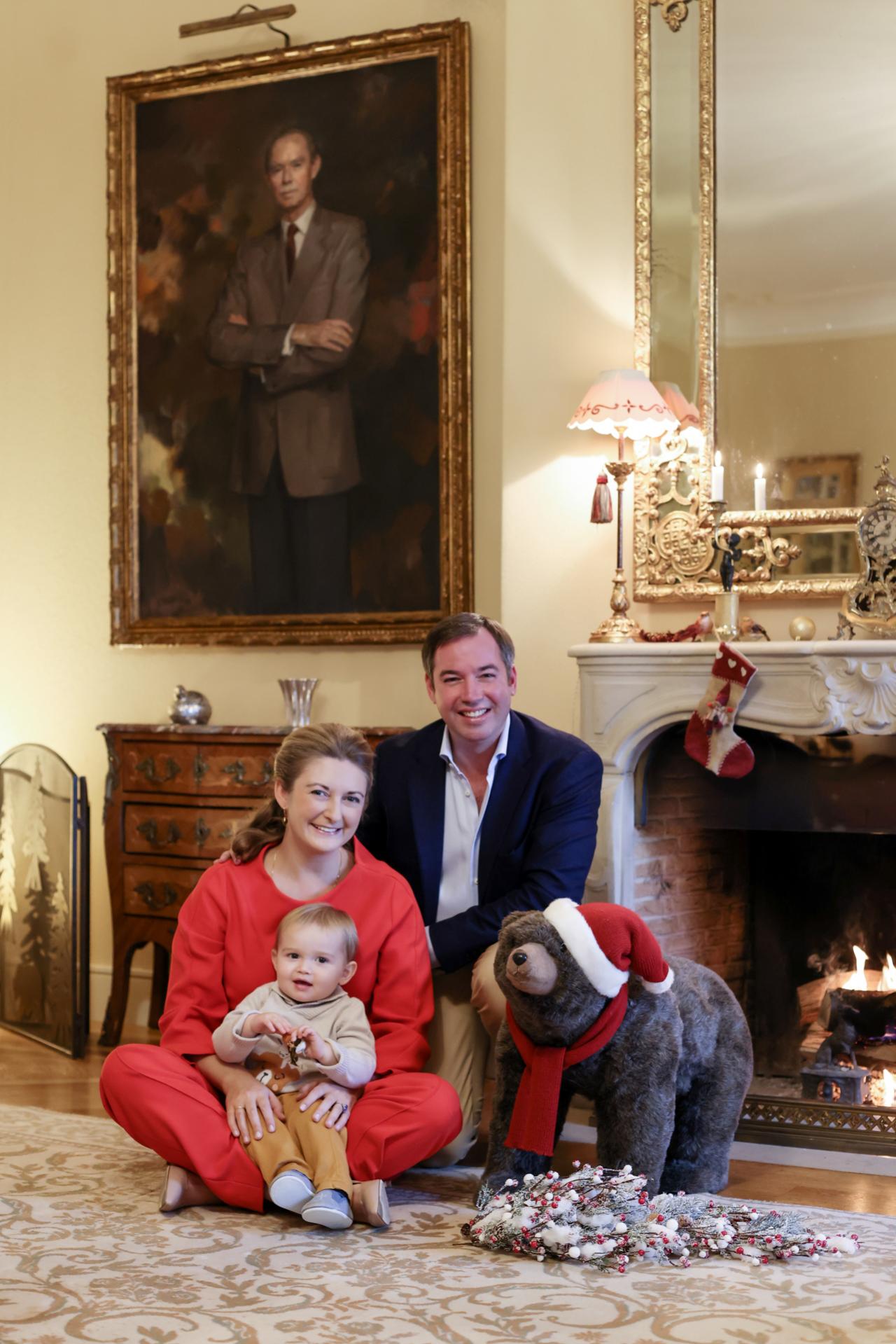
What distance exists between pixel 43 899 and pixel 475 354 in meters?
2.14

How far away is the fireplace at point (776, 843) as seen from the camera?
11.3ft

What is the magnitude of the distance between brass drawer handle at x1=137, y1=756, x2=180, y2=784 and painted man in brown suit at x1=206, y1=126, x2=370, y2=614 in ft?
2.15

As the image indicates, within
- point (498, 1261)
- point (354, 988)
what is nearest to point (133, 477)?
point (354, 988)

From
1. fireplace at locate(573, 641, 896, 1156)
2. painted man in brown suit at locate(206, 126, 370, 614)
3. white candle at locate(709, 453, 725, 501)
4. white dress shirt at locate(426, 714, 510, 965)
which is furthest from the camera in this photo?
painted man in brown suit at locate(206, 126, 370, 614)

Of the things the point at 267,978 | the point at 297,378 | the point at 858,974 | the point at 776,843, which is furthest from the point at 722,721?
the point at 297,378

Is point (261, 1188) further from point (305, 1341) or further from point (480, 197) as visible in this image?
point (480, 197)

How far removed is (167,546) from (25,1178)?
8.00 ft

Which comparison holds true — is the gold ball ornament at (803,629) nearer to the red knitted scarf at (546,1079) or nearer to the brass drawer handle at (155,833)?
the red knitted scarf at (546,1079)

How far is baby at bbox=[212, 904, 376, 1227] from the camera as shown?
107 inches

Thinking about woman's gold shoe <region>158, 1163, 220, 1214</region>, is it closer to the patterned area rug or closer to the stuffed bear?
the patterned area rug

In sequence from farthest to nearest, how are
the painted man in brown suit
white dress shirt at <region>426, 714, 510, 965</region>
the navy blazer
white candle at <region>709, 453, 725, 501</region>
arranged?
the painted man in brown suit → white candle at <region>709, 453, 725, 501</region> → white dress shirt at <region>426, 714, 510, 965</region> → the navy blazer

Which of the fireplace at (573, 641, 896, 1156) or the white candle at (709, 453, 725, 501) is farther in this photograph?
the white candle at (709, 453, 725, 501)

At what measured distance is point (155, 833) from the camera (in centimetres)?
446

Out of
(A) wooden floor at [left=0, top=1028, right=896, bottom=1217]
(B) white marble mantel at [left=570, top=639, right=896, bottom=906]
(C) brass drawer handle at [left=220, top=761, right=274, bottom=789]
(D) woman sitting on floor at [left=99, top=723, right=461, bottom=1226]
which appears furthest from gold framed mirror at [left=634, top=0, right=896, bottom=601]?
(A) wooden floor at [left=0, top=1028, right=896, bottom=1217]
